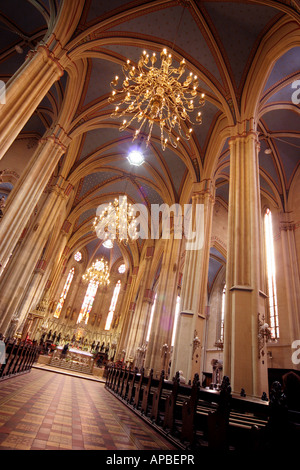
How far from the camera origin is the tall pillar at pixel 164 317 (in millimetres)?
12492

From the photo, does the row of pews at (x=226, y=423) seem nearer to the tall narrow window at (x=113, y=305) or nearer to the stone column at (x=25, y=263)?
the stone column at (x=25, y=263)

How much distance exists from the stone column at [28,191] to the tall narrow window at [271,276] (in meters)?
11.5

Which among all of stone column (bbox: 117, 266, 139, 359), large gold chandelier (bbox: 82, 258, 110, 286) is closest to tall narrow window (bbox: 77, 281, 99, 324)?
stone column (bbox: 117, 266, 139, 359)

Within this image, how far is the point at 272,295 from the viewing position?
13.1 meters

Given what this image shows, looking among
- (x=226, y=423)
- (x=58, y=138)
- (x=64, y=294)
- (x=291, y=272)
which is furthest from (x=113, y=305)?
(x=226, y=423)

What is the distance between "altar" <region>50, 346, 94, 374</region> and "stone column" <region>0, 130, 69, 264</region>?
1144cm

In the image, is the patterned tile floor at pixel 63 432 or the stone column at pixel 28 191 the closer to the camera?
the patterned tile floor at pixel 63 432

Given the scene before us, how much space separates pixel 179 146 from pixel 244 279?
359 inches

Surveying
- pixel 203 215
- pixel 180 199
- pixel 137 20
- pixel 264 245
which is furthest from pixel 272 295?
pixel 137 20

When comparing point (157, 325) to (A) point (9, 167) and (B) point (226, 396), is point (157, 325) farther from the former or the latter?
(A) point (9, 167)

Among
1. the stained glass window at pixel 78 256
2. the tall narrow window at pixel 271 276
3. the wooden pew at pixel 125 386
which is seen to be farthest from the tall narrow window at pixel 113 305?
the wooden pew at pixel 125 386

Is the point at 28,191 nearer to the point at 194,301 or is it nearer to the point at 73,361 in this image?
the point at 194,301

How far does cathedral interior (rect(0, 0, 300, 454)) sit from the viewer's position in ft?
24.0

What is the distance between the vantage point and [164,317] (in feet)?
43.8
